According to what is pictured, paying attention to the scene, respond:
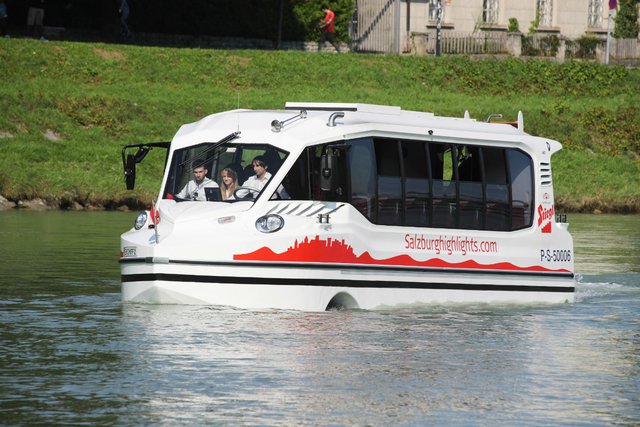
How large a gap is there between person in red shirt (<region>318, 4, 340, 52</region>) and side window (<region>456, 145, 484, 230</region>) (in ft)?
124

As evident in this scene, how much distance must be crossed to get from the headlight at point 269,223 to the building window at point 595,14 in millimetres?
50376

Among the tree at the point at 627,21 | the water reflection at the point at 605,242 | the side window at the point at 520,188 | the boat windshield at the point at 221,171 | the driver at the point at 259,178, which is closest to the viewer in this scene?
the driver at the point at 259,178

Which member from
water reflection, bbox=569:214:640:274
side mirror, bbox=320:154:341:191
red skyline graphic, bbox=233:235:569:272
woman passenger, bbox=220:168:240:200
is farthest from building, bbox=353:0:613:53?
side mirror, bbox=320:154:341:191

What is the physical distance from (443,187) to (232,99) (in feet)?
92.6

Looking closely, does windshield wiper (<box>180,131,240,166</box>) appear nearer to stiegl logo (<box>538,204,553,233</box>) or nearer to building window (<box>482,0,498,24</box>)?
stiegl logo (<box>538,204,553,233</box>)

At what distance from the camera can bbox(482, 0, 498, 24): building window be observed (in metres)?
63.4

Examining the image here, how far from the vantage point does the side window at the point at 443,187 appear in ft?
64.2

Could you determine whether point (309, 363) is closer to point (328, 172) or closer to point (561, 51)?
point (328, 172)

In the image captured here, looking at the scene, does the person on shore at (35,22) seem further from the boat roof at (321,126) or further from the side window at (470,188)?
the side window at (470,188)

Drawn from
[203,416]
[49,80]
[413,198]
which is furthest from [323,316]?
[49,80]

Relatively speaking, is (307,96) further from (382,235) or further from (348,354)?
(348,354)

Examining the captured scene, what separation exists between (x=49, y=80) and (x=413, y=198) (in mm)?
28734

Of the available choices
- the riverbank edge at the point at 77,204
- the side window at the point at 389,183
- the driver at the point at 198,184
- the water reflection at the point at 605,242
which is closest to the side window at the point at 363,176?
the side window at the point at 389,183

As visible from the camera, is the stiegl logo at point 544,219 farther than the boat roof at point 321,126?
Yes
